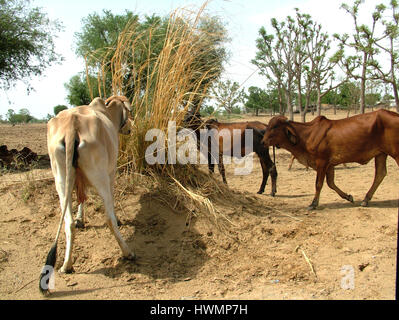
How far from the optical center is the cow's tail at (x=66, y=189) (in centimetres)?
315

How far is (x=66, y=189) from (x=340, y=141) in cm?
459

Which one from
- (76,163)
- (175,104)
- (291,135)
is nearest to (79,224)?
(76,163)

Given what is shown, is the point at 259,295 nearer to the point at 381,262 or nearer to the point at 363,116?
the point at 381,262

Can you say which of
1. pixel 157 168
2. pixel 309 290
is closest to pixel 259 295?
pixel 309 290

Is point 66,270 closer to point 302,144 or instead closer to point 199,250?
point 199,250

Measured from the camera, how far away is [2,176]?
17.9 feet

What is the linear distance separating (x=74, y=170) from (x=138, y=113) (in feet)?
6.59

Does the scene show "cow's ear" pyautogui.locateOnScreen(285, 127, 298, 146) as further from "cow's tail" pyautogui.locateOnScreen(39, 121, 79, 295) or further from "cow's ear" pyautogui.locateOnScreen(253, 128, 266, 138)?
"cow's tail" pyautogui.locateOnScreen(39, 121, 79, 295)

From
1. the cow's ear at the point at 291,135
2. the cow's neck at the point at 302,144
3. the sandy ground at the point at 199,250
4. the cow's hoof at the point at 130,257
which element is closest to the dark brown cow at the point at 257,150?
the cow's neck at the point at 302,144

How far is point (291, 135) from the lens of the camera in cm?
670

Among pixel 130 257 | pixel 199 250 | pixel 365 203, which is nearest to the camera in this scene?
pixel 130 257

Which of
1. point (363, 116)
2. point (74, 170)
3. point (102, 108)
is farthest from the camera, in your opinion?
point (363, 116)

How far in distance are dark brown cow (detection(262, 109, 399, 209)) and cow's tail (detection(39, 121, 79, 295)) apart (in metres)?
3.91
